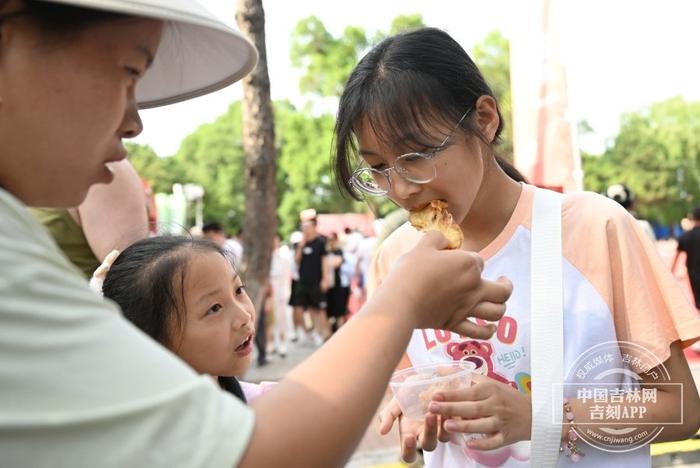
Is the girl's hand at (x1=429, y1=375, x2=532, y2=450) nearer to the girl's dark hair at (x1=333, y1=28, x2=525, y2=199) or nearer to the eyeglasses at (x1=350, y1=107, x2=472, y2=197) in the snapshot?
the eyeglasses at (x1=350, y1=107, x2=472, y2=197)

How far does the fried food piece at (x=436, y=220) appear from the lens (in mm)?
1721

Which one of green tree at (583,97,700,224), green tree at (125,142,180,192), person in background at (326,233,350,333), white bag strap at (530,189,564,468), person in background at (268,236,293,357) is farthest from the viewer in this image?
green tree at (125,142,180,192)

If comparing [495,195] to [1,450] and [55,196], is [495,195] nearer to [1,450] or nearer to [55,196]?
[55,196]

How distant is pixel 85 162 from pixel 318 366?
44 cm

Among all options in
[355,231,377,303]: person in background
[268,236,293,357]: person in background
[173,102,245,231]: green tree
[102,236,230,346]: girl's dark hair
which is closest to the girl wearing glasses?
[102,236,230,346]: girl's dark hair

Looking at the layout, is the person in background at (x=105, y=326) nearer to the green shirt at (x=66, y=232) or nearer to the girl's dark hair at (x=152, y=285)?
the girl's dark hair at (x=152, y=285)

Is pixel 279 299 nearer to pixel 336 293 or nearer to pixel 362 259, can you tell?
pixel 336 293

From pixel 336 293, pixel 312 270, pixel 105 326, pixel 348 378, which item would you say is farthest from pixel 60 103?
pixel 336 293

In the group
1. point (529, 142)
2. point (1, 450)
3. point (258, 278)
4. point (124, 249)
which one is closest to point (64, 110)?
point (1, 450)

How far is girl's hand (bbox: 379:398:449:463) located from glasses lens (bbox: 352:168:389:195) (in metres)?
0.60

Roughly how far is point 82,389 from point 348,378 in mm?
335

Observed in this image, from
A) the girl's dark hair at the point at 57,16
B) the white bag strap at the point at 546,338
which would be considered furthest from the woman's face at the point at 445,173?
the girl's dark hair at the point at 57,16

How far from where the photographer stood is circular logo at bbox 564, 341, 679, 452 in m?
1.76

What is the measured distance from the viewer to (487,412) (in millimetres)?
1627
